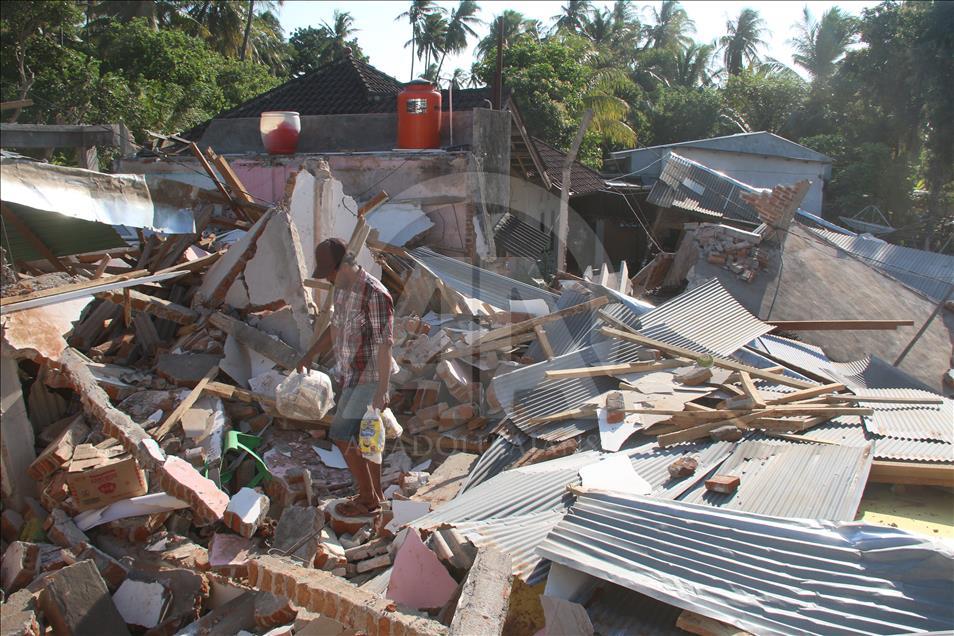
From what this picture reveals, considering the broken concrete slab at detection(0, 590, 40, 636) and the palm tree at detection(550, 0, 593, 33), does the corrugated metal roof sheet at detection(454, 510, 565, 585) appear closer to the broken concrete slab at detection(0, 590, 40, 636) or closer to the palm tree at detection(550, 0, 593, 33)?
the broken concrete slab at detection(0, 590, 40, 636)

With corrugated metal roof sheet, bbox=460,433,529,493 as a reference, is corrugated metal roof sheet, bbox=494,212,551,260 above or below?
above

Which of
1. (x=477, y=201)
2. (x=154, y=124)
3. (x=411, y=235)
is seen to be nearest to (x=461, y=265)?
(x=411, y=235)

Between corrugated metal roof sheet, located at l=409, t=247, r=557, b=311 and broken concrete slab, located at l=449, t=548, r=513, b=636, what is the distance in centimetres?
451

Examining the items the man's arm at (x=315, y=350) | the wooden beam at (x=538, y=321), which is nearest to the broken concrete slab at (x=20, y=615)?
the man's arm at (x=315, y=350)

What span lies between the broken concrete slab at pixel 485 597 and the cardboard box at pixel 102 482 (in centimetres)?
227

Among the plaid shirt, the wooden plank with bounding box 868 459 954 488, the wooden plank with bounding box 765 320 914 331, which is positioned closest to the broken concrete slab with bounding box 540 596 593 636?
the plaid shirt

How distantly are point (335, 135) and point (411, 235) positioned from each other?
3206 millimetres

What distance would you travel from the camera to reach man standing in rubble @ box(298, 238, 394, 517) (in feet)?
13.9

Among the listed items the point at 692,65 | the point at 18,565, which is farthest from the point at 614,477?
the point at 692,65

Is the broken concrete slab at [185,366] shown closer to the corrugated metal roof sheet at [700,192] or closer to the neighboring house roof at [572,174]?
the neighboring house roof at [572,174]

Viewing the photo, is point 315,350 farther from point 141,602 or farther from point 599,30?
point 599,30

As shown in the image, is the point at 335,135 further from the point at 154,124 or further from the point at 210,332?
the point at 154,124

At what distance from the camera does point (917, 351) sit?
8289 millimetres

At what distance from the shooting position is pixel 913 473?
4141mm
